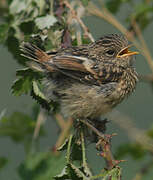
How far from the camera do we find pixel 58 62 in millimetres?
3680

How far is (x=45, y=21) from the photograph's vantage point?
3.70 metres

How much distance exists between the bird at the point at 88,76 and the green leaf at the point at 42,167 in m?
0.50

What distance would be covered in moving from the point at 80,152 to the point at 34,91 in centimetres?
58

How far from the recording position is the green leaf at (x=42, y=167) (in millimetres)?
4066

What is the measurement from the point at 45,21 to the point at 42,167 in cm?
138

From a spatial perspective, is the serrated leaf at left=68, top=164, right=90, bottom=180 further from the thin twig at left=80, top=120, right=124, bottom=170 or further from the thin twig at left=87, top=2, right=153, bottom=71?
the thin twig at left=87, top=2, right=153, bottom=71

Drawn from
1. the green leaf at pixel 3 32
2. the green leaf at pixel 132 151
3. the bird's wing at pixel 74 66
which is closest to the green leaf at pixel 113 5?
the bird's wing at pixel 74 66

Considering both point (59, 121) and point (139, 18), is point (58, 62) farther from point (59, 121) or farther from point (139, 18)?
point (139, 18)

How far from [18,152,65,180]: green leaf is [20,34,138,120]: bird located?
50cm

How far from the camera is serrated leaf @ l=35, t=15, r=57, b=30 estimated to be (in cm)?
366

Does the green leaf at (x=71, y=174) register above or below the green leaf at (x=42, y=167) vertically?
above

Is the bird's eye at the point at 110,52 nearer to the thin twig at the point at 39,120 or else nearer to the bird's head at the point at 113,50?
the bird's head at the point at 113,50

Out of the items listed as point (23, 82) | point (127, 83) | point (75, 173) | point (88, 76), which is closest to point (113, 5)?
point (127, 83)

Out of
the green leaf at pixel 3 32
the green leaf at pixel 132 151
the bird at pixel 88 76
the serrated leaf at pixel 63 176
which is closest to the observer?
the serrated leaf at pixel 63 176
